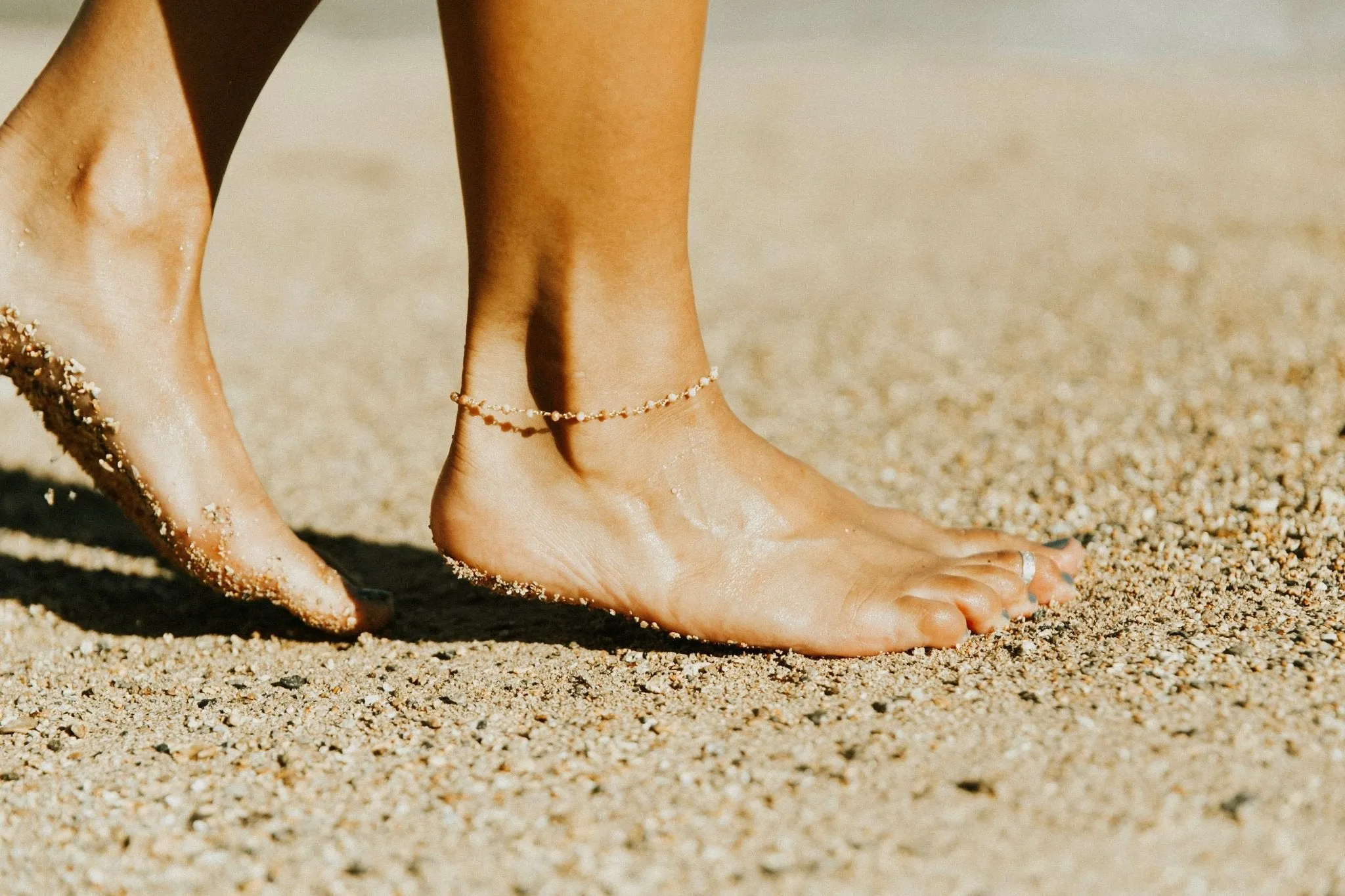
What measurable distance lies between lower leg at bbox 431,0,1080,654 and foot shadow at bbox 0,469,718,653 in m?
0.15

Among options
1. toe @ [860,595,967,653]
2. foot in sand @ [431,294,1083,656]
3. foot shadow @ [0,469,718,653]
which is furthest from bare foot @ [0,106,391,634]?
toe @ [860,595,967,653]

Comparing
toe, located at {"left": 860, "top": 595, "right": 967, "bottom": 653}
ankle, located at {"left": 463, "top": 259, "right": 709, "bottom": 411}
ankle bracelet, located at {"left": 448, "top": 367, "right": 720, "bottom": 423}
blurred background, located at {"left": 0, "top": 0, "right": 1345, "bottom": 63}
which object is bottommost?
toe, located at {"left": 860, "top": 595, "right": 967, "bottom": 653}

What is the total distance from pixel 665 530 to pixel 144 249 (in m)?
0.82

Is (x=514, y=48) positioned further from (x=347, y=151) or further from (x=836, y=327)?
(x=347, y=151)

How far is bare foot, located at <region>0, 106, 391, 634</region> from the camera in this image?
174 cm

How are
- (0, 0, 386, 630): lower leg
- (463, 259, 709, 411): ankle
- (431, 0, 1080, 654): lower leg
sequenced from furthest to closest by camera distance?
(0, 0, 386, 630): lower leg → (463, 259, 709, 411): ankle → (431, 0, 1080, 654): lower leg

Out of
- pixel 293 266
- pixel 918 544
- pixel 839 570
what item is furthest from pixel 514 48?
pixel 293 266

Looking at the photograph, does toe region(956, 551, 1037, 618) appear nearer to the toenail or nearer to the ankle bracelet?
the ankle bracelet

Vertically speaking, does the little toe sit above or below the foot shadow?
above

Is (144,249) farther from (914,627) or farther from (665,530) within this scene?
(914,627)

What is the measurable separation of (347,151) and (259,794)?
5262 millimetres

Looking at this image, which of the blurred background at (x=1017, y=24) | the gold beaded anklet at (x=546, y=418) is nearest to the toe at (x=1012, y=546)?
the gold beaded anklet at (x=546, y=418)

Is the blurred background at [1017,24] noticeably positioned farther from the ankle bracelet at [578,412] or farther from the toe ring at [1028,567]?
the ankle bracelet at [578,412]

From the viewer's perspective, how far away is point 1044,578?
1.80 m
